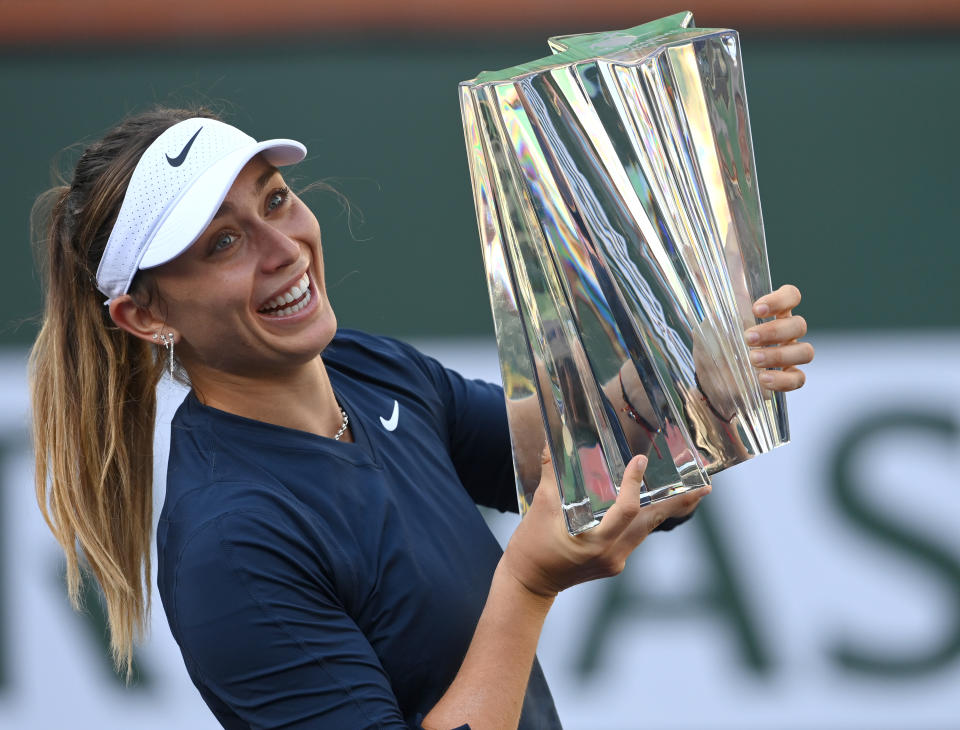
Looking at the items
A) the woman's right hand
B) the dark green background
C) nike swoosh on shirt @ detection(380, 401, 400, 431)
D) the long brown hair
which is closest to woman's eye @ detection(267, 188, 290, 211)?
the long brown hair

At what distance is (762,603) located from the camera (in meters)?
2.07

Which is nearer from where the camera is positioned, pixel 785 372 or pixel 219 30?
pixel 785 372

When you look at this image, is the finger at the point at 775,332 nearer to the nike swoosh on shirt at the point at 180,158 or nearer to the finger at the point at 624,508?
the finger at the point at 624,508

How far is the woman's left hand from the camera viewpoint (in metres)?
0.89

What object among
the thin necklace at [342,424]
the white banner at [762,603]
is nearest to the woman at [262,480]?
the thin necklace at [342,424]

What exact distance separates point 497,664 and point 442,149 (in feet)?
4.84

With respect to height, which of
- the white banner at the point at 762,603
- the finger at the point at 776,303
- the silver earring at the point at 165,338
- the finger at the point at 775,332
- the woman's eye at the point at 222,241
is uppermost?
the woman's eye at the point at 222,241

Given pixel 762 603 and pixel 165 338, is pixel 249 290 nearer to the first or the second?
pixel 165 338

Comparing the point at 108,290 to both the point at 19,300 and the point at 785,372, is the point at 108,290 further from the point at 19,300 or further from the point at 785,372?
the point at 19,300

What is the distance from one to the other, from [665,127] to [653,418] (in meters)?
0.24

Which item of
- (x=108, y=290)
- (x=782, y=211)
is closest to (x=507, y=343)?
(x=108, y=290)

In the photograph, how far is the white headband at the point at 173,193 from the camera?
2.82ft

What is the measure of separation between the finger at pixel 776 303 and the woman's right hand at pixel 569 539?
16cm

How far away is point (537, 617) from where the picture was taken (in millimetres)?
863
